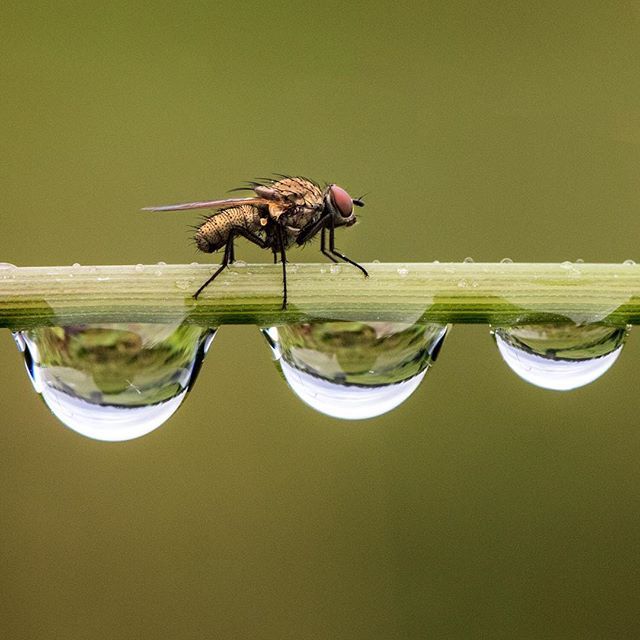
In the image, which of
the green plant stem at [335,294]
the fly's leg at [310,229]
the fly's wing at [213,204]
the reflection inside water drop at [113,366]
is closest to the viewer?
the green plant stem at [335,294]

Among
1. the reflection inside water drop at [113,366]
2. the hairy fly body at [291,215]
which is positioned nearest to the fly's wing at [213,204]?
the hairy fly body at [291,215]

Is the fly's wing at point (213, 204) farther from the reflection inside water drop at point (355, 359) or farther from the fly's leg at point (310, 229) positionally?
the reflection inside water drop at point (355, 359)

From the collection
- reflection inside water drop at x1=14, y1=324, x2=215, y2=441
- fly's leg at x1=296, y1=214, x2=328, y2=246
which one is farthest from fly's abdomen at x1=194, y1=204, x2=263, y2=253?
reflection inside water drop at x1=14, y1=324, x2=215, y2=441

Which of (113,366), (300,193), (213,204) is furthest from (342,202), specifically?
(113,366)

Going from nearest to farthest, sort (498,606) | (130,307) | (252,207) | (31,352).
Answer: (130,307)
(31,352)
(252,207)
(498,606)

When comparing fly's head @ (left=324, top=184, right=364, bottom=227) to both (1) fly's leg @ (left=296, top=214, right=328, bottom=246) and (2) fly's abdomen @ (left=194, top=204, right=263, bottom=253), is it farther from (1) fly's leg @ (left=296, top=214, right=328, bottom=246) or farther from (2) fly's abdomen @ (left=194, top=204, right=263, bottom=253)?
(2) fly's abdomen @ (left=194, top=204, right=263, bottom=253)

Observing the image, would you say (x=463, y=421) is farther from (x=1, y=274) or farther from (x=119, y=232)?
(x=1, y=274)

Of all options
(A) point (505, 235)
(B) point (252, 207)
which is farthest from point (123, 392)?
(A) point (505, 235)
